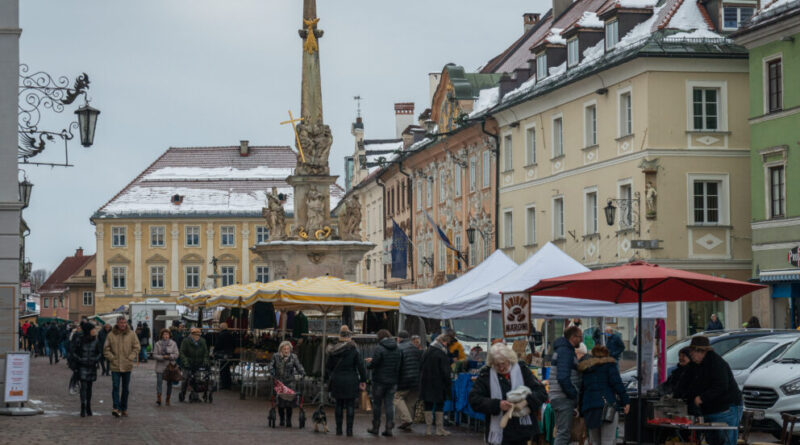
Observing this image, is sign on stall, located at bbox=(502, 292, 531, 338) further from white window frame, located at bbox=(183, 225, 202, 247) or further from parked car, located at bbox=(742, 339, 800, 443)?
white window frame, located at bbox=(183, 225, 202, 247)

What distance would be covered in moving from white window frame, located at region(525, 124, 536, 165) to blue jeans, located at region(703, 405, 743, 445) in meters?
32.8

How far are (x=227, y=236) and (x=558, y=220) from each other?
58.7 metres

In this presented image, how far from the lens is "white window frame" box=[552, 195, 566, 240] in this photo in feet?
148

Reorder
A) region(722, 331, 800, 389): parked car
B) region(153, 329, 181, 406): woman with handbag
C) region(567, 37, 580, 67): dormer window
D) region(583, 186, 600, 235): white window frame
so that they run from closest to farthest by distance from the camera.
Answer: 1. region(722, 331, 800, 389): parked car
2. region(153, 329, 181, 406): woman with handbag
3. region(583, 186, 600, 235): white window frame
4. region(567, 37, 580, 67): dormer window

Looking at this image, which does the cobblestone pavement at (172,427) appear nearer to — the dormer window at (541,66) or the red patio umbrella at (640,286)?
the red patio umbrella at (640,286)

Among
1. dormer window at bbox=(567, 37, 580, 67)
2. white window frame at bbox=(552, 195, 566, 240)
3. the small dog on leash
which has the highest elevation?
dormer window at bbox=(567, 37, 580, 67)

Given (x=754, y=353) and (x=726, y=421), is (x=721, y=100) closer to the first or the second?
(x=754, y=353)

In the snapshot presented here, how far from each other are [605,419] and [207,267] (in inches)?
3424

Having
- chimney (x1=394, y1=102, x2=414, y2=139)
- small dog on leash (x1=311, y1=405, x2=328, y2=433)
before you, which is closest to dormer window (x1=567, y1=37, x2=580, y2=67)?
small dog on leash (x1=311, y1=405, x2=328, y2=433)

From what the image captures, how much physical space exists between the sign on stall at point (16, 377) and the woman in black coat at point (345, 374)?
5139mm

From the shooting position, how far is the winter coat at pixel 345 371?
20.2 meters

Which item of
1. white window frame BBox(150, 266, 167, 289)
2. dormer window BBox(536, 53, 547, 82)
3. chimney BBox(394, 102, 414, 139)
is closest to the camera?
dormer window BBox(536, 53, 547, 82)

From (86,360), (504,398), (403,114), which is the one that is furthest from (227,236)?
(504,398)

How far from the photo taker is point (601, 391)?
1534cm
